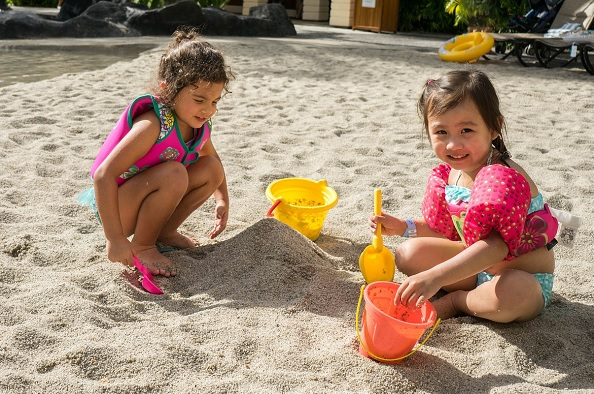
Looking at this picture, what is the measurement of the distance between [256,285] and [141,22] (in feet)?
32.7

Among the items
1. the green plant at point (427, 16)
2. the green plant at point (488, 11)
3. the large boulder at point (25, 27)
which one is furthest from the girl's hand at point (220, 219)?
the green plant at point (427, 16)

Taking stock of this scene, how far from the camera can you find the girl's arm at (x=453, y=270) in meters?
1.73

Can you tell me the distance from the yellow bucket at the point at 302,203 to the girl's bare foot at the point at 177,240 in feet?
1.11

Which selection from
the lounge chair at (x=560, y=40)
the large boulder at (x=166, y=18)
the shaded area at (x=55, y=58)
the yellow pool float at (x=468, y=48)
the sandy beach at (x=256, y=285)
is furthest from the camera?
the large boulder at (x=166, y=18)

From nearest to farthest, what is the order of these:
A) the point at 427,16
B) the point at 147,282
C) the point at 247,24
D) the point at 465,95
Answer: the point at 465,95 → the point at 147,282 → the point at 247,24 → the point at 427,16

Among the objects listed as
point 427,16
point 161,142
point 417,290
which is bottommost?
point 417,290

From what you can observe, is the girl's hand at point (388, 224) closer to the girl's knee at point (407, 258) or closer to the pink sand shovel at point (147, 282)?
the girl's knee at point (407, 258)

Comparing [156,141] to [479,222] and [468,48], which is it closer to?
[479,222]

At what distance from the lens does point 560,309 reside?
7.09 feet

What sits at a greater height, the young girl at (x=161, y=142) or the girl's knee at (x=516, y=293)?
the young girl at (x=161, y=142)

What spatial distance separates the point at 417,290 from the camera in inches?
68.1

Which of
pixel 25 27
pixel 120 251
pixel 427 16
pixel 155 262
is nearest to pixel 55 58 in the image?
pixel 25 27

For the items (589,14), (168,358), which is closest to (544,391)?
(168,358)

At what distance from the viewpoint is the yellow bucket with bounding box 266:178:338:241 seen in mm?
2578
